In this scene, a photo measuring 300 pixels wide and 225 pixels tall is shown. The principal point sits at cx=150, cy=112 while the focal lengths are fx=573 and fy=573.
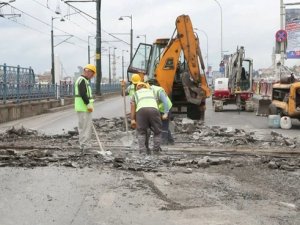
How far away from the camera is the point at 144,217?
21.5 ft

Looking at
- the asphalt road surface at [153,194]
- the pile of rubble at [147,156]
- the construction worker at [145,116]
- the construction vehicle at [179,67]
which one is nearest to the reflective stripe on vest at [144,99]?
the construction worker at [145,116]

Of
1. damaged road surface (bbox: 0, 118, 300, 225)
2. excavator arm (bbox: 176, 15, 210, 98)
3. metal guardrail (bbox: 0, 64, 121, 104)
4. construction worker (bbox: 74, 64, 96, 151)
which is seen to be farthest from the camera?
metal guardrail (bbox: 0, 64, 121, 104)

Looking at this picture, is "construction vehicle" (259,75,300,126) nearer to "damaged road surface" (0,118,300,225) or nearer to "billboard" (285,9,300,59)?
"damaged road surface" (0,118,300,225)

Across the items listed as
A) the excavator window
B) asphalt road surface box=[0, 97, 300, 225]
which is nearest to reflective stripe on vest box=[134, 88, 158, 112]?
asphalt road surface box=[0, 97, 300, 225]

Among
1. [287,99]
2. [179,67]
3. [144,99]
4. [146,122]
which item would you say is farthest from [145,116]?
[287,99]

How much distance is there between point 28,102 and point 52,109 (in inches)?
116

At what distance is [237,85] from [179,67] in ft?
36.6

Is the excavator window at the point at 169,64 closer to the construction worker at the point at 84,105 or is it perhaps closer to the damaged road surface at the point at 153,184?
the damaged road surface at the point at 153,184

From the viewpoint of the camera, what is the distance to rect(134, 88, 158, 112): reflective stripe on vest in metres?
11.3

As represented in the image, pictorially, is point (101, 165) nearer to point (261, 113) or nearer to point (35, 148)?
point (35, 148)

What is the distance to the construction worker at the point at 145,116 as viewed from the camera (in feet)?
37.0

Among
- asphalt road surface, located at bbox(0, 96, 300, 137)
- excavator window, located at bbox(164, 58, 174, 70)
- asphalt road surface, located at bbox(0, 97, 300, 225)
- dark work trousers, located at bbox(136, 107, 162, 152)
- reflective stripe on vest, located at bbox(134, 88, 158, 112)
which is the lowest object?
asphalt road surface, located at bbox(0, 96, 300, 137)

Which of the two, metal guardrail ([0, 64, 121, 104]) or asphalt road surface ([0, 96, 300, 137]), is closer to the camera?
asphalt road surface ([0, 96, 300, 137])

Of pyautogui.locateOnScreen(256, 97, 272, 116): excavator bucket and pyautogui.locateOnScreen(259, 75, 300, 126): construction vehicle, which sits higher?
pyautogui.locateOnScreen(259, 75, 300, 126): construction vehicle
